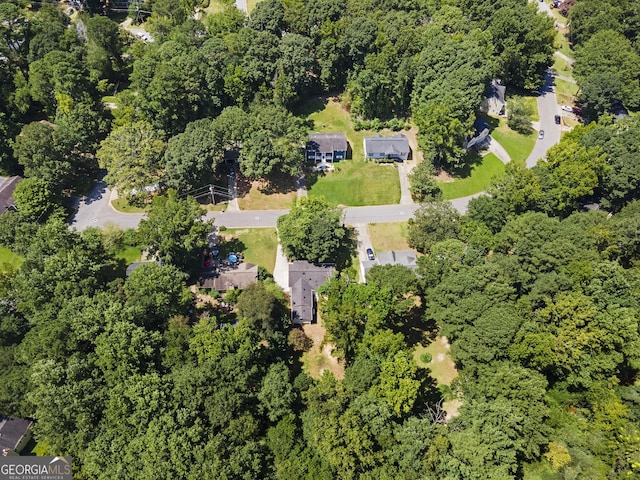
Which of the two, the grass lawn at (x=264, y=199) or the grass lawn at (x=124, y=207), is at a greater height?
the grass lawn at (x=264, y=199)

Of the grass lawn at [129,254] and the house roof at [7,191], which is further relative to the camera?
the house roof at [7,191]

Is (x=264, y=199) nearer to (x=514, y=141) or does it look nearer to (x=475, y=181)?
(x=475, y=181)

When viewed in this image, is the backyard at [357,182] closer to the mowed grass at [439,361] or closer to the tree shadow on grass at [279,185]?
the tree shadow on grass at [279,185]

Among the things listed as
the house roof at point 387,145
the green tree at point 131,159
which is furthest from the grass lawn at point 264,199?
the house roof at point 387,145

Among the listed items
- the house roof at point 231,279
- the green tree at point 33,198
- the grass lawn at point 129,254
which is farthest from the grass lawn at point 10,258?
the house roof at point 231,279

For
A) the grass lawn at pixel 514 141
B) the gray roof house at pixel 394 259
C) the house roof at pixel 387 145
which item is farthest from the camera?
the grass lawn at pixel 514 141

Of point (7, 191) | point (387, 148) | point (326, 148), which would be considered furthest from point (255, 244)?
point (7, 191)

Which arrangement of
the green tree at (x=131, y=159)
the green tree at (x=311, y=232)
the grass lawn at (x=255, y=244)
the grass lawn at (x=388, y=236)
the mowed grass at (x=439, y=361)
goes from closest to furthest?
1. the mowed grass at (x=439, y=361)
2. the green tree at (x=311, y=232)
3. the grass lawn at (x=255, y=244)
4. the grass lawn at (x=388, y=236)
5. the green tree at (x=131, y=159)

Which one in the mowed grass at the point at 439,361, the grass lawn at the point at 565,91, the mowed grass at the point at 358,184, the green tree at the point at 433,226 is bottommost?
the mowed grass at the point at 439,361
